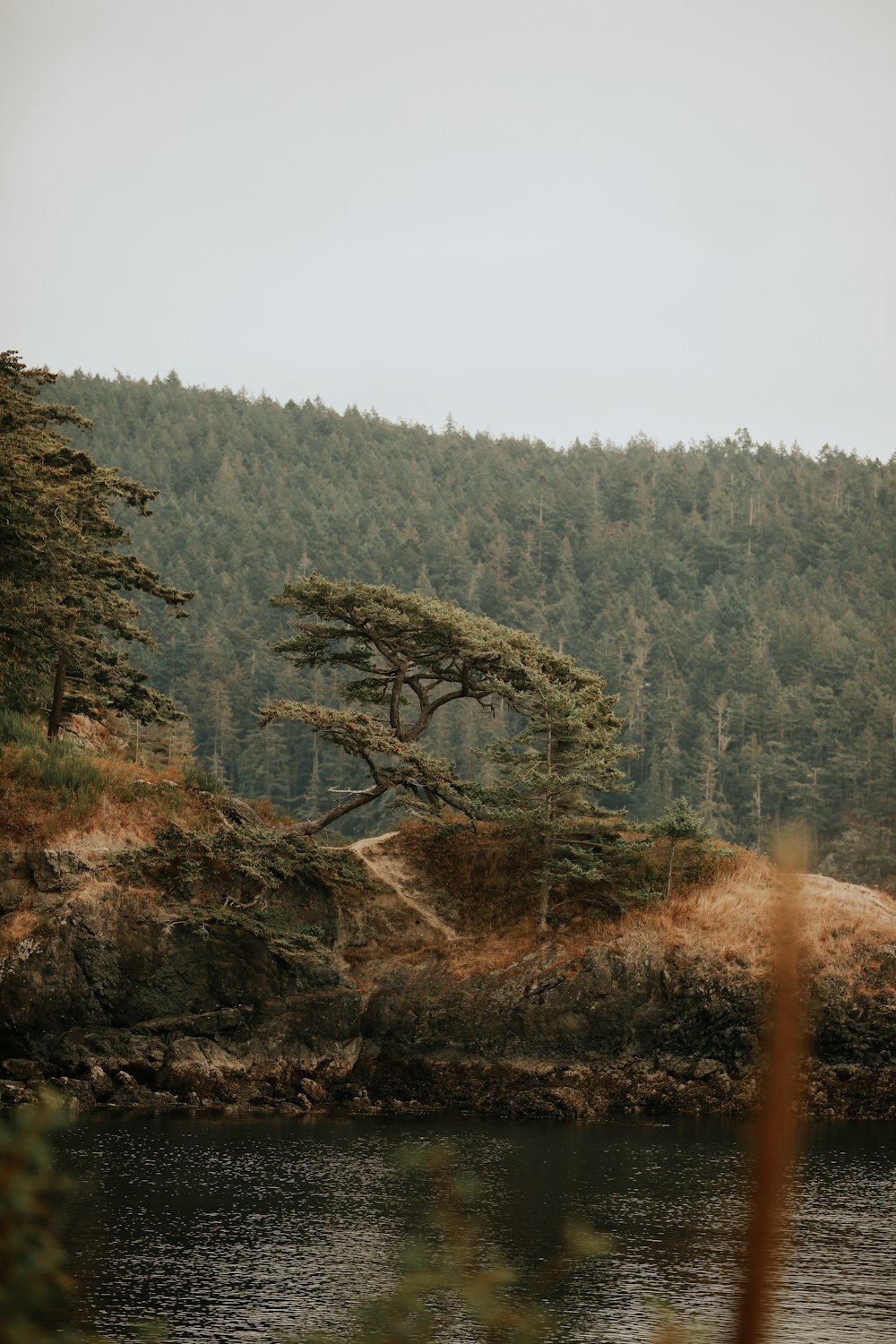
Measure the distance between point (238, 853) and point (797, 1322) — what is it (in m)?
20.9

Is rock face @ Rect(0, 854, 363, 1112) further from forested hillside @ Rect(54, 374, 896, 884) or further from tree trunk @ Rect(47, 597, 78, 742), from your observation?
forested hillside @ Rect(54, 374, 896, 884)

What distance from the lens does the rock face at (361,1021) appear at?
111 feet

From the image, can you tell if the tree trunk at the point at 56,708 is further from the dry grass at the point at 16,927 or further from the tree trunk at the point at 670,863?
the tree trunk at the point at 670,863

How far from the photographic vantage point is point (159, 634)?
13488 centimetres

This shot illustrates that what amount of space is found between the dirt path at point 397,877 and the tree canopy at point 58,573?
7.88 metres

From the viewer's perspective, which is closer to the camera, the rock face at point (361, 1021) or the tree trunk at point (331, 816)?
the rock face at point (361, 1021)

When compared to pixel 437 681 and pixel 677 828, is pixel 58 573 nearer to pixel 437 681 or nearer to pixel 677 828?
pixel 437 681

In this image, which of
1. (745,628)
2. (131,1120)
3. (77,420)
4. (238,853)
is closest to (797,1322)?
(131,1120)

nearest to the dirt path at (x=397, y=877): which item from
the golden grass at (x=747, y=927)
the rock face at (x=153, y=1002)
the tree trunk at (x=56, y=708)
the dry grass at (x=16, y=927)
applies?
the rock face at (x=153, y=1002)

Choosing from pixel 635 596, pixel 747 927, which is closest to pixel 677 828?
pixel 747 927

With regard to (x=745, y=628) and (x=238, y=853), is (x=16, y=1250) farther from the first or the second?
(x=745, y=628)

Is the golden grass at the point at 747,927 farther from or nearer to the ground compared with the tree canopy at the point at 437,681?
nearer to the ground

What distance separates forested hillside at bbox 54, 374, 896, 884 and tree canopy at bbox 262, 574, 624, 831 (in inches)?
2331

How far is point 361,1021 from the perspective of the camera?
36.6m
